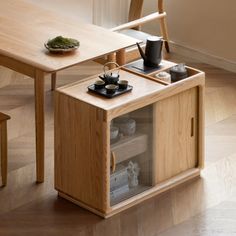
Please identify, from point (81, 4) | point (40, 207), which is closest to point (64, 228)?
point (40, 207)

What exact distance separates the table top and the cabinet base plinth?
669 mm

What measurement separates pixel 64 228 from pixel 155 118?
682 mm

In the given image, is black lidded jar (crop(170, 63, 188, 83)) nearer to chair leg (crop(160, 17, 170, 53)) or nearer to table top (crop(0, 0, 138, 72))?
table top (crop(0, 0, 138, 72))

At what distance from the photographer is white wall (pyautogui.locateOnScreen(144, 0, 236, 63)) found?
18.3ft

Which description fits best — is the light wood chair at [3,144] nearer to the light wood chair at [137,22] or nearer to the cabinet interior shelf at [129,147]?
the cabinet interior shelf at [129,147]

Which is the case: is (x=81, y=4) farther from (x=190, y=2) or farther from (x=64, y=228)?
(x=64, y=228)

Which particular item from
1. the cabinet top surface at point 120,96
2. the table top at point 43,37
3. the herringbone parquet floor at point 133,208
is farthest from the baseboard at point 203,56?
the cabinet top surface at point 120,96

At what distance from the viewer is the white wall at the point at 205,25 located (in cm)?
559

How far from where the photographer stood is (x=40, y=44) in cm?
421

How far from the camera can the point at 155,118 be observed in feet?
13.1

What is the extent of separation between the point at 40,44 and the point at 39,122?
408mm

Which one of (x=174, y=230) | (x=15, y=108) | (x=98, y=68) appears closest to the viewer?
(x=174, y=230)

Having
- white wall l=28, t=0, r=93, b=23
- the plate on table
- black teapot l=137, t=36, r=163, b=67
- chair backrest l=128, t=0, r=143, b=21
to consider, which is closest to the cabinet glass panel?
black teapot l=137, t=36, r=163, b=67

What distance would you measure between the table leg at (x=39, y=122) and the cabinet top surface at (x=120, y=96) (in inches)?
7.0
